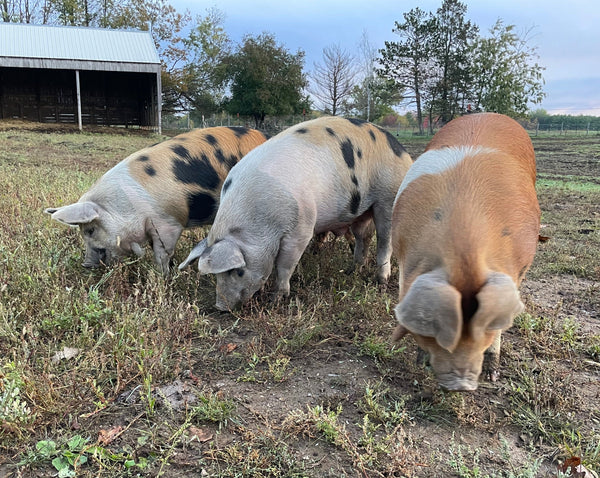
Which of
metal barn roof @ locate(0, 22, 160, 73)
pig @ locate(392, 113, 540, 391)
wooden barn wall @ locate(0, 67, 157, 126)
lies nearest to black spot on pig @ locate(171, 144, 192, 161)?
pig @ locate(392, 113, 540, 391)

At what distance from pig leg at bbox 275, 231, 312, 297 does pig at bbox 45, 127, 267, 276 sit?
111 cm

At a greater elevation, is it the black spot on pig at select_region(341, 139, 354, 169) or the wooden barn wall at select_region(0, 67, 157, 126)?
the wooden barn wall at select_region(0, 67, 157, 126)

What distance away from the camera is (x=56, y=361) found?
105 inches

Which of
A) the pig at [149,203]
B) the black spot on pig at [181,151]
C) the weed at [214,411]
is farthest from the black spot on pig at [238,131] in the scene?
the weed at [214,411]

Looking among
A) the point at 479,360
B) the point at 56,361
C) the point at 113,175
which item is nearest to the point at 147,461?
the point at 56,361

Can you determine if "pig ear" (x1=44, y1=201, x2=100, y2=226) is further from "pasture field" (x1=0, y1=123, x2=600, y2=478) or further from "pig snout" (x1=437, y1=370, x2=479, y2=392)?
"pig snout" (x1=437, y1=370, x2=479, y2=392)

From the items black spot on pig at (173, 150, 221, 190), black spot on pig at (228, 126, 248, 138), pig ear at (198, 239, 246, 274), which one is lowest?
pig ear at (198, 239, 246, 274)

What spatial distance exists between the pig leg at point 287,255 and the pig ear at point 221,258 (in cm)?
34

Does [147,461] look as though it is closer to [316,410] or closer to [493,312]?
[316,410]

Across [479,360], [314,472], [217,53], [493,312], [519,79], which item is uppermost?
[217,53]

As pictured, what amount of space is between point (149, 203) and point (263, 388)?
2156 millimetres

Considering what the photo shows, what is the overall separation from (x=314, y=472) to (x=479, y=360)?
0.88 m

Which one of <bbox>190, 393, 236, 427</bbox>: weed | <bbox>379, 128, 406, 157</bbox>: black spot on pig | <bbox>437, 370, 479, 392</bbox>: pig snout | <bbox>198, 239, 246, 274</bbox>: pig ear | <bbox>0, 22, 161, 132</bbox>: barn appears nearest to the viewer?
<bbox>437, 370, 479, 392</bbox>: pig snout

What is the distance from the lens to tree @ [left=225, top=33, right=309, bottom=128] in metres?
38.1
